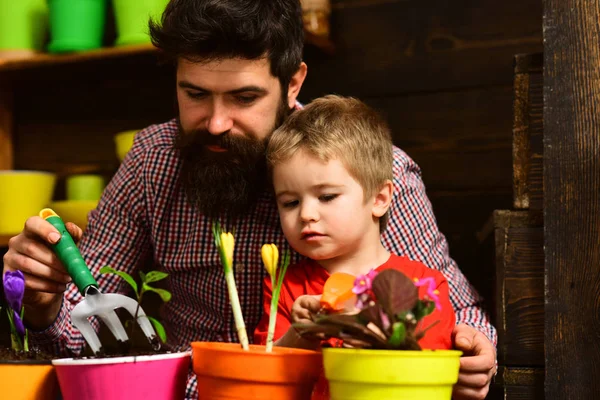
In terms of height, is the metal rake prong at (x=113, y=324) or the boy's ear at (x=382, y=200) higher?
the boy's ear at (x=382, y=200)

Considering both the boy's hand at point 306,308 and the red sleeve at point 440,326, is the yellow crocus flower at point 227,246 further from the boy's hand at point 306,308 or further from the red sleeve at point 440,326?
the red sleeve at point 440,326

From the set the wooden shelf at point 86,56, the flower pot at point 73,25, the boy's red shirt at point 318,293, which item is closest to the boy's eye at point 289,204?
the boy's red shirt at point 318,293

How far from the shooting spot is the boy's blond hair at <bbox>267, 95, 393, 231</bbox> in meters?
1.08

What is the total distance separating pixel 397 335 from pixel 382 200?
1.71ft

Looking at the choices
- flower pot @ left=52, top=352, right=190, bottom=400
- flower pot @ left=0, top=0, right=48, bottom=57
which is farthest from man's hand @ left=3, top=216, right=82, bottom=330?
flower pot @ left=0, top=0, right=48, bottom=57

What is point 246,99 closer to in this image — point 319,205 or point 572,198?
point 319,205

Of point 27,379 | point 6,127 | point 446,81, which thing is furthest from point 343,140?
point 6,127

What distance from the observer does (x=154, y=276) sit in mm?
871

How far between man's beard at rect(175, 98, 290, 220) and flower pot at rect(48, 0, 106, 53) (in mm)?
559

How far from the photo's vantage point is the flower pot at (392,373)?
645 millimetres

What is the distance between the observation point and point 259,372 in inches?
27.9

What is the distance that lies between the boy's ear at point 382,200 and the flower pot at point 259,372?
1.46 ft

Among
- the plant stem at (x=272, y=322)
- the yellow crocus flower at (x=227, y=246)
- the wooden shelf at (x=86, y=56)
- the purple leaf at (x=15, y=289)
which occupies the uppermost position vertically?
the wooden shelf at (x=86, y=56)

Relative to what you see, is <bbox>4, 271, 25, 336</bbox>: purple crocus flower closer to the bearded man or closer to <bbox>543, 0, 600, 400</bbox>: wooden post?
the bearded man
